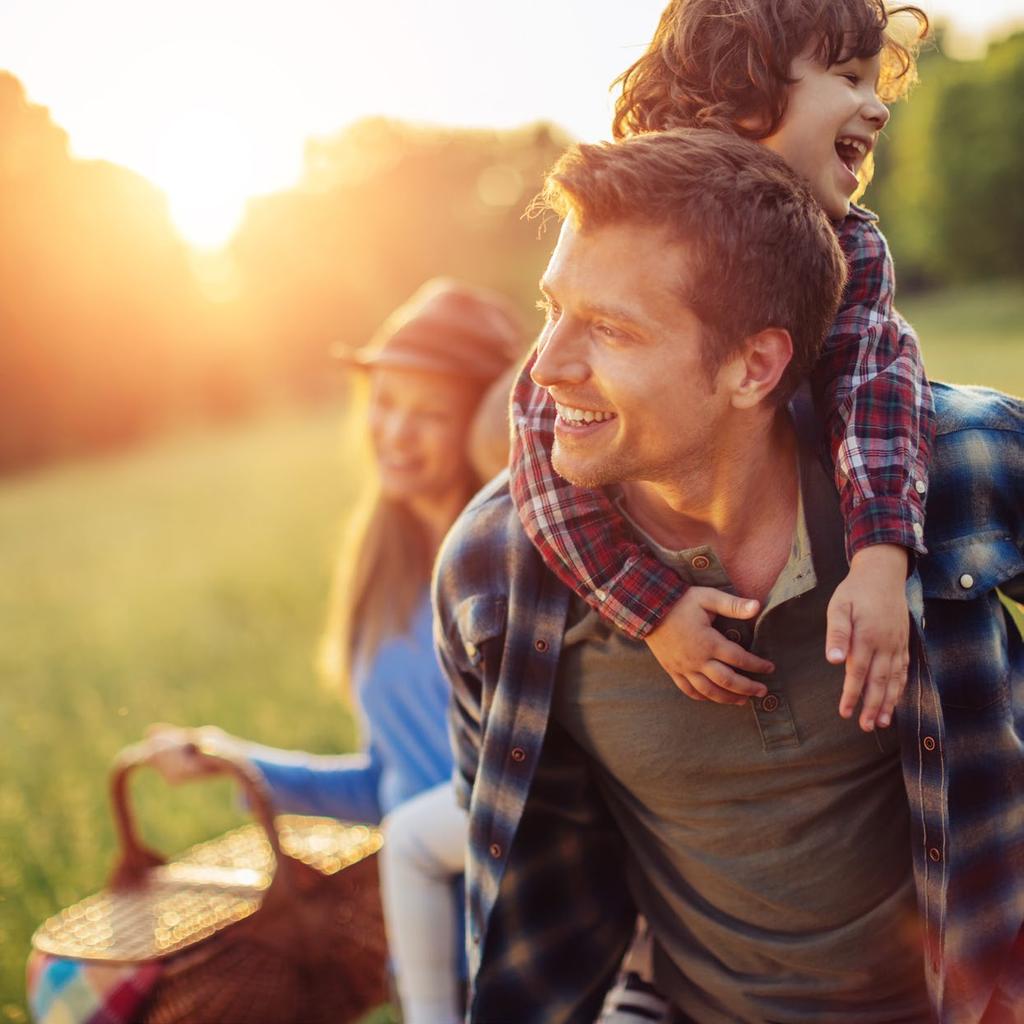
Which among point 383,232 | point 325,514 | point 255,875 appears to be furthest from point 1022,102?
point 255,875

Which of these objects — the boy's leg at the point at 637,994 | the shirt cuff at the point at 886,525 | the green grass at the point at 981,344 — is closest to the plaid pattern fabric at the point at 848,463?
the shirt cuff at the point at 886,525

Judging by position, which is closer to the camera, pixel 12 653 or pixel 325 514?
pixel 12 653

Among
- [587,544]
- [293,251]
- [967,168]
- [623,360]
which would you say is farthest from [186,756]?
[967,168]

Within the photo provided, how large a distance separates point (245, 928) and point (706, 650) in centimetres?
169

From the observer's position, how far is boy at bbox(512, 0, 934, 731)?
5.65ft

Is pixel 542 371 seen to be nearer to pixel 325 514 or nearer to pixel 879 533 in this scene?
pixel 879 533

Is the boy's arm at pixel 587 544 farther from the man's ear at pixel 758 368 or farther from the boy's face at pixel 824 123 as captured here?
the boy's face at pixel 824 123

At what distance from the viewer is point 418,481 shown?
3369mm

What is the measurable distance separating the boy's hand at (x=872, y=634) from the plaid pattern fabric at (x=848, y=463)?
0.19 ft

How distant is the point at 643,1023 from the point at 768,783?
693mm

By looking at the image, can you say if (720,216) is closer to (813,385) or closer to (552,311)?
(552,311)

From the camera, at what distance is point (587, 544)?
1913 millimetres

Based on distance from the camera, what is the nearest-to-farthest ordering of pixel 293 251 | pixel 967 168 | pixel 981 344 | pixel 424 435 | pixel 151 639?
pixel 424 435
pixel 151 639
pixel 981 344
pixel 293 251
pixel 967 168

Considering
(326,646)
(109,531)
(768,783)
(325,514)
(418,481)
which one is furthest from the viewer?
(109,531)
